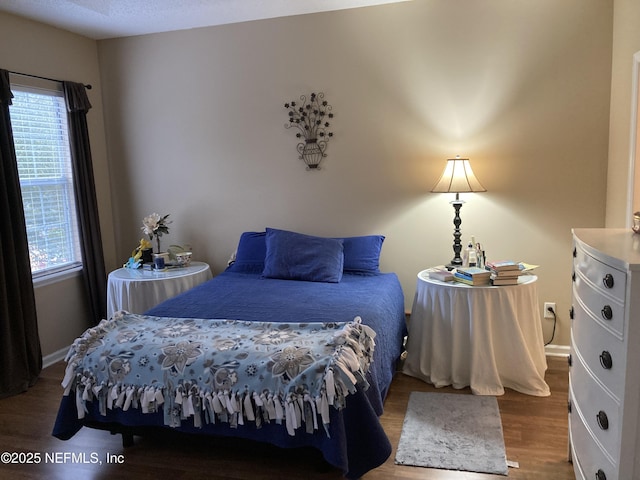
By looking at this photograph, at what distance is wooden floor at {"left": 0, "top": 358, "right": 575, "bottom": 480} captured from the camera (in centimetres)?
228

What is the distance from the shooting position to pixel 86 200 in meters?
3.98

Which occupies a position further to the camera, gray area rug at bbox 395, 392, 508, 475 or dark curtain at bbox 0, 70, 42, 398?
dark curtain at bbox 0, 70, 42, 398

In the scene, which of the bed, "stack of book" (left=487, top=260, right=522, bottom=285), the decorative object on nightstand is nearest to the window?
the decorative object on nightstand

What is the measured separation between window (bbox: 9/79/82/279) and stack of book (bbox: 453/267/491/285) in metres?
2.95

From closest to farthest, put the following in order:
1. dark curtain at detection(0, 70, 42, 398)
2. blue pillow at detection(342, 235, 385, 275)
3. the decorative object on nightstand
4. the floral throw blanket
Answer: the floral throw blanket
dark curtain at detection(0, 70, 42, 398)
blue pillow at detection(342, 235, 385, 275)
the decorative object on nightstand

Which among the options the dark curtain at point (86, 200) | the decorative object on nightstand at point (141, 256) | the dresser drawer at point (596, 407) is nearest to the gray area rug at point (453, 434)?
the dresser drawer at point (596, 407)

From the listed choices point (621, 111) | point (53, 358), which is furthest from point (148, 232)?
point (621, 111)

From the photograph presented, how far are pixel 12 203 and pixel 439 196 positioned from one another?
2.86 m

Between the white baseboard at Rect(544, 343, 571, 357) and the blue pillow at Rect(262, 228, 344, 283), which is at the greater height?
the blue pillow at Rect(262, 228, 344, 283)

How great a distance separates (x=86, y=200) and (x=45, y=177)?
339 mm

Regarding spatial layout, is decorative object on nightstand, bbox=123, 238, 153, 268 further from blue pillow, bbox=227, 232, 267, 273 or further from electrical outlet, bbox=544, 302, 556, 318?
electrical outlet, bbox=544, 302, 556, 318

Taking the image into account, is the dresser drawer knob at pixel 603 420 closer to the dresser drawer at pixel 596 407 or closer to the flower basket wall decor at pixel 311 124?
the dresser drawer at pixel 596 407

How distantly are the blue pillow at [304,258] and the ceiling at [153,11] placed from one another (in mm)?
1595

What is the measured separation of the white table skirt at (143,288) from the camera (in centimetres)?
358
